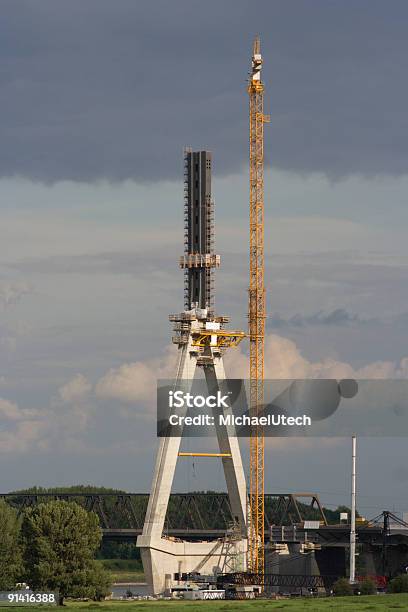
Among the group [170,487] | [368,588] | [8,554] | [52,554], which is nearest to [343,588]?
[368,588]

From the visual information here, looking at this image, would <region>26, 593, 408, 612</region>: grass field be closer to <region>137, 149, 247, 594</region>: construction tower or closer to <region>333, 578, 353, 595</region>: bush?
<region>333, 578, 353, 595</region>: bush

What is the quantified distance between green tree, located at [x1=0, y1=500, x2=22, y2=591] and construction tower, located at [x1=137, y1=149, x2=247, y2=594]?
97.5 feet

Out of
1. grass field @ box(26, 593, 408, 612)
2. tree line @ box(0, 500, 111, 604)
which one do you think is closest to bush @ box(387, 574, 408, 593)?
grass field @ box(26, 593, 408, 612)

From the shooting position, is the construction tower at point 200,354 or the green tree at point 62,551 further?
the construction tower at point 200,354

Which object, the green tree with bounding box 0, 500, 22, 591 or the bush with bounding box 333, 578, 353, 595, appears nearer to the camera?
the green tree with bounding box 0, 500, 22, 591

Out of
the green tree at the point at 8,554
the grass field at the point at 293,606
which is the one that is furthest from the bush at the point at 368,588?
the green tree at the point at 8,554

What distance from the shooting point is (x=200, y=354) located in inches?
7028

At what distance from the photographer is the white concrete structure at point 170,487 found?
170125 millimetres

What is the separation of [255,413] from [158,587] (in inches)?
1277

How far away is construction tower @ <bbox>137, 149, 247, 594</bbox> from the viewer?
564 feet

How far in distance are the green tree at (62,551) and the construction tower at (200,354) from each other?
24.7m

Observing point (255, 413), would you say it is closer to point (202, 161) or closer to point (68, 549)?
point (202, 161)

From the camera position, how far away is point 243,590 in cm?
16888
